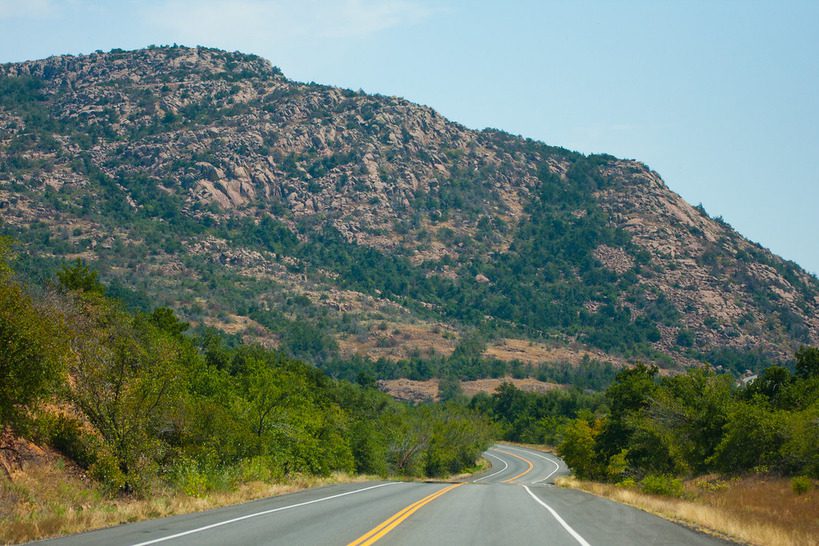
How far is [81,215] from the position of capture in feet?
561

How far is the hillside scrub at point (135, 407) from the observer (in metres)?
18.8

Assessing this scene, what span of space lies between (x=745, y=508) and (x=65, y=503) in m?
20.2

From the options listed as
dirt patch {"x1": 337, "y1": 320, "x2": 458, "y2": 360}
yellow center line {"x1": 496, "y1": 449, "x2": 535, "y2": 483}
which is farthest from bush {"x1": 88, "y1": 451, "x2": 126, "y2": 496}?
dirt patch {"x1": 337, "y1": 320, "x2": 458, "y2": 360}

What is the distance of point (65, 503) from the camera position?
59.3 feet

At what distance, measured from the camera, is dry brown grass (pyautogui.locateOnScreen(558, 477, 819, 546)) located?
52.1ft

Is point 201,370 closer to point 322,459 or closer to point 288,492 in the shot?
point 322,459

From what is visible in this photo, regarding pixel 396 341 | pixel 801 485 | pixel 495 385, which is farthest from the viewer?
pixel 396 341

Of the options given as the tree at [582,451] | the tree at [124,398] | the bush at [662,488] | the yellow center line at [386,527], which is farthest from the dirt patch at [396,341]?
the yellow center line at [386,527]

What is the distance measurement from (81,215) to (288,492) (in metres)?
160

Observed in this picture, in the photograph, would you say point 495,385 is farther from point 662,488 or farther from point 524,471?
point 662,488

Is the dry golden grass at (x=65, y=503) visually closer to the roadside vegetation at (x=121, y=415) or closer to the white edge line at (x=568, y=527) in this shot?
the roadside vegetation at (x=121, y=415)

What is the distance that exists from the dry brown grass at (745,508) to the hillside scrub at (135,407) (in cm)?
1359

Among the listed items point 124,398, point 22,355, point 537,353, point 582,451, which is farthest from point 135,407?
point 537,353

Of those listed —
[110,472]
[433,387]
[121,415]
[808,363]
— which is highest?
[808,363]
